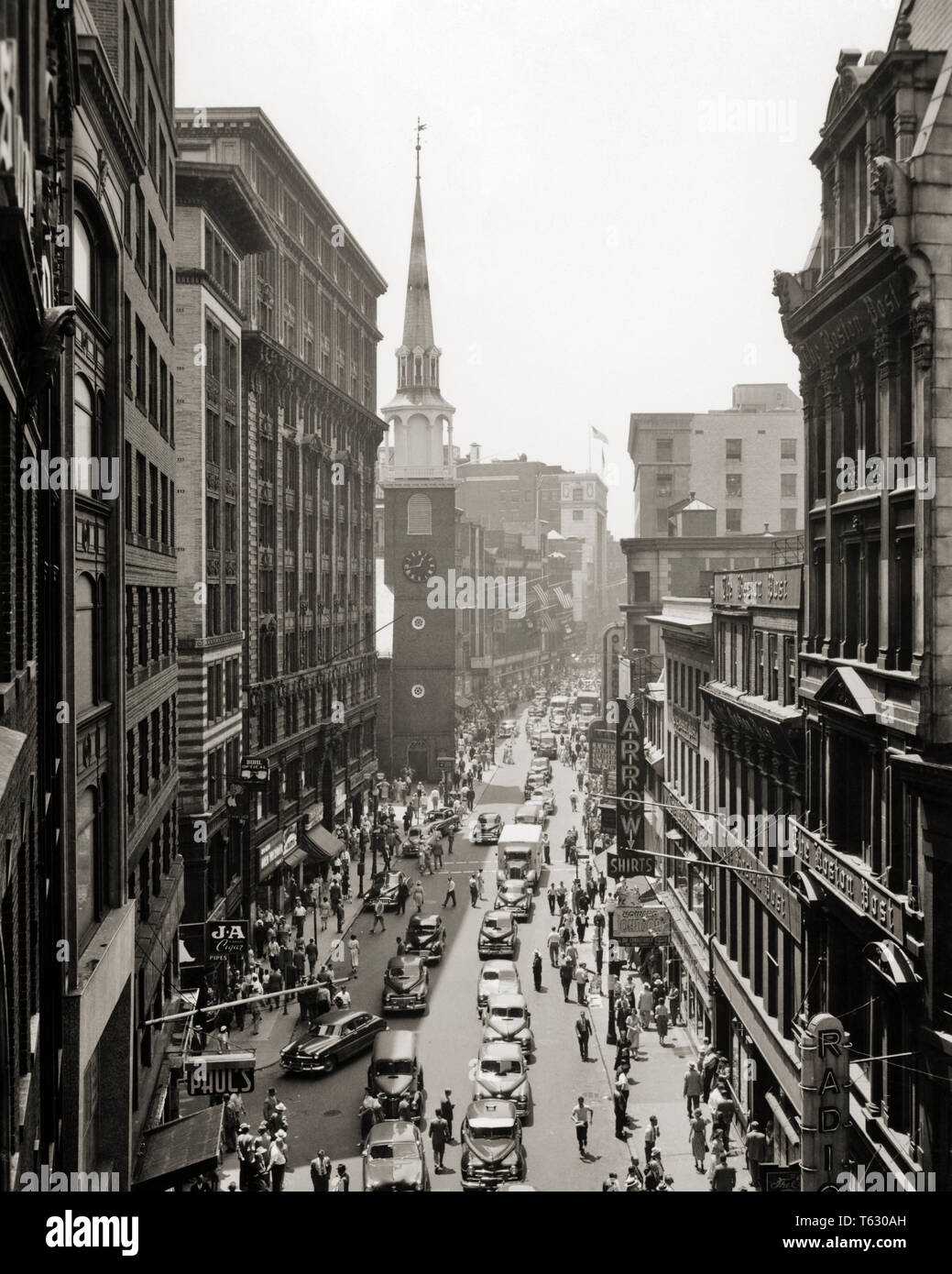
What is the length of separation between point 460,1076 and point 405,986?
235 inches

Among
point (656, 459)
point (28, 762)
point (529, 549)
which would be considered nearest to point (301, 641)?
point (656, 459)

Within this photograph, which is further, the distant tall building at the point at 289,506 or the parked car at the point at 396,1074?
the distant tall building at the point at 289,506

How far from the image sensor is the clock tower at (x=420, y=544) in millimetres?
90062

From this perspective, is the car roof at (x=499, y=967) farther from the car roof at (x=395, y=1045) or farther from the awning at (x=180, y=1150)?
the awning at (x=180, y=1150)

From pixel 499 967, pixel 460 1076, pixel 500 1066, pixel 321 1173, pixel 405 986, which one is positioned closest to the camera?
pixel 321 1173

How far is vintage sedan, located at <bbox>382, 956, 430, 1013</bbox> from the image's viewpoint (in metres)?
36.3

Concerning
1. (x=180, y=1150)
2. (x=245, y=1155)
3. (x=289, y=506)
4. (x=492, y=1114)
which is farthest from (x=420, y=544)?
(x=180, y=1150)

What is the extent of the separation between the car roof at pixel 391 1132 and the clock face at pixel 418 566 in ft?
219

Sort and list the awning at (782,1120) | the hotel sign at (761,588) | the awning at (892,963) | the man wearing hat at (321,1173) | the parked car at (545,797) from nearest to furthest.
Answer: the awning at (892,963) → the man wearing hat at (321,1173) → the awning at (782,1120) → the hotel sign at (761,588) → the parked car at (545,797)

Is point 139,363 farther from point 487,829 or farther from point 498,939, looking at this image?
point 487,829

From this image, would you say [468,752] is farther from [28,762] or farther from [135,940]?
[28,762]

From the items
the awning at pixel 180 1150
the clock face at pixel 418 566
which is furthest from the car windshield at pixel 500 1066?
the clock face at pixel 418 566

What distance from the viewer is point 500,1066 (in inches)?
1171

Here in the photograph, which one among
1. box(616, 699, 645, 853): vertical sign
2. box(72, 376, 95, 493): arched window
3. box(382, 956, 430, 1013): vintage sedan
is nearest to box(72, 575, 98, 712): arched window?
box(72, 376, 95, 493): arched window
